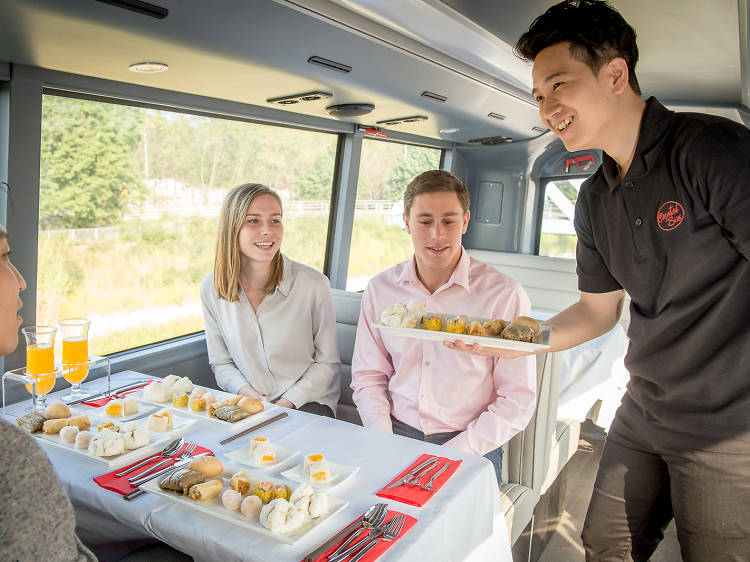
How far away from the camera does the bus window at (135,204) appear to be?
9.58 ft

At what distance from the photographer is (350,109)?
369cm

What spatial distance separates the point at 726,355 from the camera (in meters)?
1.55

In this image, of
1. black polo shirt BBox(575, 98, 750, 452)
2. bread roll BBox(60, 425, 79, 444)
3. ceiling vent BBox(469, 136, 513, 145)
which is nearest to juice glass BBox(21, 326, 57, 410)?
bread roll BBox(60, 425, 79, 444)

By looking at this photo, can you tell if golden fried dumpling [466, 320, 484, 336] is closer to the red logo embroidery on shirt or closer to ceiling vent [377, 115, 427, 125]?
the red logo embroidery on shirt

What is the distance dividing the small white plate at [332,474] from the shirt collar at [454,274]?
100 centimetres

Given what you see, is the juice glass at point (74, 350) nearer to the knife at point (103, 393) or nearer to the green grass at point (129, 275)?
the knife at point (103, 393)

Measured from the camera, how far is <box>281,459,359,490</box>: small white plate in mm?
1553

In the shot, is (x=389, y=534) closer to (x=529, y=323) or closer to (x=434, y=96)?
(x=529, y=323)

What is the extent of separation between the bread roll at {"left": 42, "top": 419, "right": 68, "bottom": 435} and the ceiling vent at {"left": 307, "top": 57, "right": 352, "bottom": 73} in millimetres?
1746

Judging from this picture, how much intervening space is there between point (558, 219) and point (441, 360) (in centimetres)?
462

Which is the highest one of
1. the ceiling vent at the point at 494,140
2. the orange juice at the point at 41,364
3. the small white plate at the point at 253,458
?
the ceiling vent at the point at 494,140

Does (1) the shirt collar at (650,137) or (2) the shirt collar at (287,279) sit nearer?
(1) the shirt collar at (650,137)

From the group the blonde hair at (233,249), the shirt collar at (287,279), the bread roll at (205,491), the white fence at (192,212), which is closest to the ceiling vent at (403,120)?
the white fence at (192,212)

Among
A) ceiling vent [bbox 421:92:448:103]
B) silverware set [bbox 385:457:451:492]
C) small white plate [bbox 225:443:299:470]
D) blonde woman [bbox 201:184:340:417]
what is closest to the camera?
silverware set [bbox 385:457:451:492]
